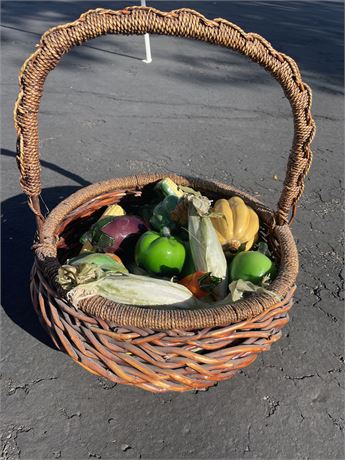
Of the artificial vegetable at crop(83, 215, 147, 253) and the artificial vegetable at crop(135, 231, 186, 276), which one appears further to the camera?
the artificial vegetable at crop(83, 215, 147, 253)

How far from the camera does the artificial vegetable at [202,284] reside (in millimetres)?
1390

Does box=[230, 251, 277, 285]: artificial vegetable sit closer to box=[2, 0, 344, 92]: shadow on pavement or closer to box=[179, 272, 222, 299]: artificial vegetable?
box=[179, 272, 222, 299]: artificial vegetable

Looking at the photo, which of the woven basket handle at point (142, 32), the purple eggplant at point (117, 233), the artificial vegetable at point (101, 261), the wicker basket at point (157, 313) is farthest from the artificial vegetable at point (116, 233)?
the woven basket handle at point (142, 32)

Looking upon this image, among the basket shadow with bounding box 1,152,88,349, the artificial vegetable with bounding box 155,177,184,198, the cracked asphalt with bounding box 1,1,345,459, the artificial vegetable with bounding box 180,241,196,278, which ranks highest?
the artificial vegetable with bounding box 155,177,184,198

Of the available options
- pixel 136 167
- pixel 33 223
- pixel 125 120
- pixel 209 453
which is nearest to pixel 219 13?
pixel 125 120

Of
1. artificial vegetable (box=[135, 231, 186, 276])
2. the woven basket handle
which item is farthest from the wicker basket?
artificial vegetable (box=[135, 231, 186, 276])

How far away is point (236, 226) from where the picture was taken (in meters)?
1.58

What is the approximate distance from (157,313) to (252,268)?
0.41 meters

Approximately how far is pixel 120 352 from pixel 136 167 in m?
1.82

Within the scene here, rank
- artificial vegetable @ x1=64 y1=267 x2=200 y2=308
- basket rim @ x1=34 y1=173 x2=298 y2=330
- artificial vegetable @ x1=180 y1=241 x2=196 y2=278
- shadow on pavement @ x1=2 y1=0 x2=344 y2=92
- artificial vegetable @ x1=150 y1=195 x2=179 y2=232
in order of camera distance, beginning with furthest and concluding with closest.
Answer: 1. shadow on pavement @ x1=2 y1=0 x2=344 y2=92
2. artificial vegetable @ x1=150 y1=195 x2=179 y2=232
3. artificial vegetable @ x1=180 y1=241 x2=196 y2=278
4. artificial vegetable @ x1=64 y1=267 x2=200 y2=308
5. basket rim @ x1=34 y1=173 x2=298 y2=330

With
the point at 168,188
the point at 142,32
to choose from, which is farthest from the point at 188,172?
the point at 142,32

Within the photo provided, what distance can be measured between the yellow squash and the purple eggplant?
287 mm

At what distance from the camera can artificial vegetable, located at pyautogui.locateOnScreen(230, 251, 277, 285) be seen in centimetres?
141

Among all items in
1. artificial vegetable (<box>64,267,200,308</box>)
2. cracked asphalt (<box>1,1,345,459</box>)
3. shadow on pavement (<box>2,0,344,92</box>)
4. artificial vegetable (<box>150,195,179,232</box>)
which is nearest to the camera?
artificial vegetable (<box>64,267,200,308</box>)
